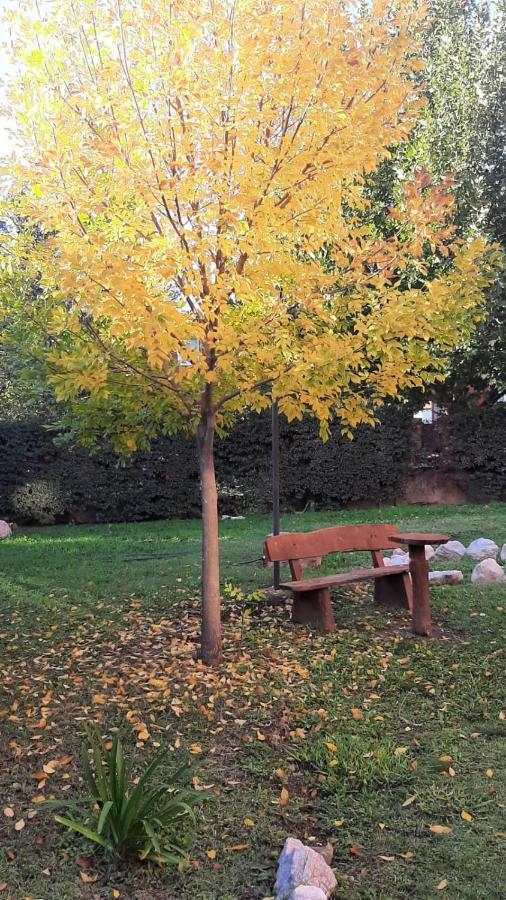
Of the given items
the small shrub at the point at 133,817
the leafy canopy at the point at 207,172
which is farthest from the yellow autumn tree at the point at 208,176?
the small shrub at the point at 133,817

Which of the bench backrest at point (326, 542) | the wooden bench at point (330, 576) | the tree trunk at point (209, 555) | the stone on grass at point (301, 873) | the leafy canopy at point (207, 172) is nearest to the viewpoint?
the stone on grass at point (301, 873)

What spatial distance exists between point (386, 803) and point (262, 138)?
3.40 metres

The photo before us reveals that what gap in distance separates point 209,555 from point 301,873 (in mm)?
2358

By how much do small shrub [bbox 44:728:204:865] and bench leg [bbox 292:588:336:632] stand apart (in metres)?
2.26

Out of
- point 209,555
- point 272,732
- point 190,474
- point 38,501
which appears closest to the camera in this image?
point 272,732

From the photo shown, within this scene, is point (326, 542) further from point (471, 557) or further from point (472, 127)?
point (472, 127)

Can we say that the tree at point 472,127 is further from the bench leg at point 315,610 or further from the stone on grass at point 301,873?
the stone on grass at point 301,873

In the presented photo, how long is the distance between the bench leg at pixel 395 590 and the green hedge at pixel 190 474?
278 inches

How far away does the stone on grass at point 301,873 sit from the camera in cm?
253

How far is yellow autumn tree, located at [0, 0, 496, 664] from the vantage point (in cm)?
391

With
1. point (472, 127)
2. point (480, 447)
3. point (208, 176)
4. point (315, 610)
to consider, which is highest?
point (472, 127)

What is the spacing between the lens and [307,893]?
7.97ft

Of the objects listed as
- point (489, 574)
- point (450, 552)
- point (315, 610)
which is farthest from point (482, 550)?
point (315, 610)

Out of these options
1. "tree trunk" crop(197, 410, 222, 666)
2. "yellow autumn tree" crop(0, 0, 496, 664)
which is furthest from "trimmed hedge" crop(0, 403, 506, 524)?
"yellow autumn tree" crop(0, 0, 496, 664)
